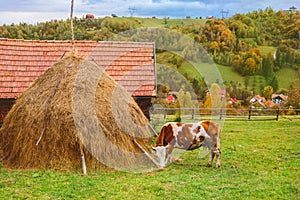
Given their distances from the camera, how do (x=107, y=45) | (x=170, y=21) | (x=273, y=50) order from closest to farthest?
1. (x=107, y=45)
2. (x=273, y=50)
3. (x=170, y=21)

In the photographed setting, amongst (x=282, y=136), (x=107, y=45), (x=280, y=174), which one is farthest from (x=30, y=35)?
(x=280, y=174)

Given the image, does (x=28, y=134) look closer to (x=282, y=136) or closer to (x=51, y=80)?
(x=51, y=80)

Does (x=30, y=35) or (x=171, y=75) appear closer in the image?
(x=171, y=75)

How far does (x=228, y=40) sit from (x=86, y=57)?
6612 centimetres

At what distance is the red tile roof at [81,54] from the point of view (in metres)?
15.2

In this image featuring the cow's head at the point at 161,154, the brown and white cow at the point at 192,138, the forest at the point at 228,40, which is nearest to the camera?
the cow's head at the point at 161,154

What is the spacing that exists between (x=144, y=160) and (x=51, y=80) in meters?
4.06

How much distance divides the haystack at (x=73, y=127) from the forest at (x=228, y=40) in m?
36.7

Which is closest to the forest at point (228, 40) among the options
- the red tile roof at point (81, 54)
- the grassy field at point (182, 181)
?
the red tile roof at point (81, 54)

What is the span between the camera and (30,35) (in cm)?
5372

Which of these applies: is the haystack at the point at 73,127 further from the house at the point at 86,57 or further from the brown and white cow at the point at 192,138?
the house at the point at 86,57

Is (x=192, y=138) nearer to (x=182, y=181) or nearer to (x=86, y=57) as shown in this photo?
(x=182, y=181)

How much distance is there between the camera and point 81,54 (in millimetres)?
16688

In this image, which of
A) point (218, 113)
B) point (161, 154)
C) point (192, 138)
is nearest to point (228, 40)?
point (218, 113)
